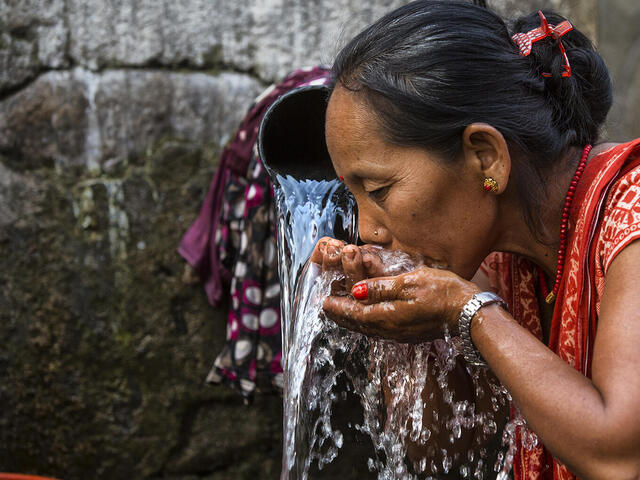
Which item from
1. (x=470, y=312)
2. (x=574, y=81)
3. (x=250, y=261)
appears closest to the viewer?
(x=470, y=312)

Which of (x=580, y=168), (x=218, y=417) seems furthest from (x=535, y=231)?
(x=218, y=417)

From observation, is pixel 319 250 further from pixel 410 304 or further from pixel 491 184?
pixel 491 184

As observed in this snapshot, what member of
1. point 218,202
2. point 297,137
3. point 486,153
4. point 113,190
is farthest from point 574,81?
point 113,190

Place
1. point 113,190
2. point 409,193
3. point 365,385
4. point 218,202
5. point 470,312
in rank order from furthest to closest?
point 113,190 → point 218,202 → point 365,385 → point 409,193 → point 470,312

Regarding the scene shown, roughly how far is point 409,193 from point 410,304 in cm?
24

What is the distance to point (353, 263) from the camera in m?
1.42

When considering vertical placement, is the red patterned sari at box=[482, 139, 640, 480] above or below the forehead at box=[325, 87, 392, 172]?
below

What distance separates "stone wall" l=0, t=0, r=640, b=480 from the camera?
2.66m

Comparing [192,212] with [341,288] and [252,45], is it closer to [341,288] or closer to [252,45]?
[252,45]

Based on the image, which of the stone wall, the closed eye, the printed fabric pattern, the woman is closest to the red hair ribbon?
the woman

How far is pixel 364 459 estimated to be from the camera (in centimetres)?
233

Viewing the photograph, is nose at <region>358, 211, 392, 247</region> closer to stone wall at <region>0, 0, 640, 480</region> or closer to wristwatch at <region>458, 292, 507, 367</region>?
wristwatch at <region>458, 292, 507, 367</region>

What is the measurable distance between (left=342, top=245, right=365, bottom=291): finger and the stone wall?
4.56 ft

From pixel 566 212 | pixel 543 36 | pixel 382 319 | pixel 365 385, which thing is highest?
pixel 543 36
